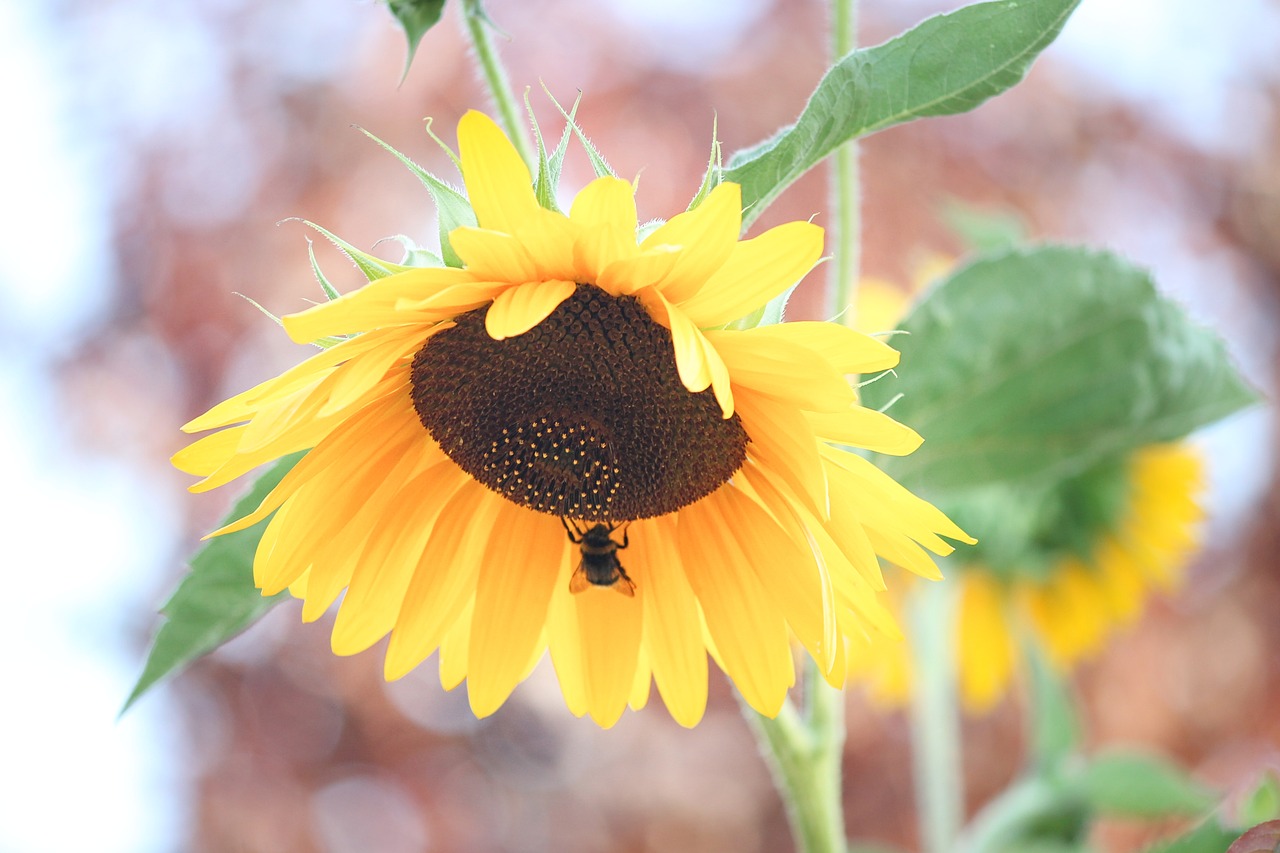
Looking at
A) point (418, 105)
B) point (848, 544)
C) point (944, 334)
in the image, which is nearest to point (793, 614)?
point (848, 544)

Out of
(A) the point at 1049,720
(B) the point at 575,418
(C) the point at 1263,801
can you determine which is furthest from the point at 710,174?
(A) the point at 1049,720

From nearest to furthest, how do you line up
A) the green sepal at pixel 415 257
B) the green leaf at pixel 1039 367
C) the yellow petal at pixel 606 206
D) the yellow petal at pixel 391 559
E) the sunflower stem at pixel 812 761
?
the yellow petal at pixel 606 206, the green sepal at pixel 415 257, the yellow petal at pixel 391 559, the sunflower stem at pixel 812 761, the green leaf at pixel 1039 367

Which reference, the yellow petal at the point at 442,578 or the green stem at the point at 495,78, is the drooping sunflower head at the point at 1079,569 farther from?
the green stem at the point at 495,78

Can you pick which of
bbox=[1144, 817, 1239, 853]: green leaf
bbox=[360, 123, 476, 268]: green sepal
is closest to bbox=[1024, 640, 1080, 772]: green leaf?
bbox=[1144, 817, 1239, 853]: green leaf

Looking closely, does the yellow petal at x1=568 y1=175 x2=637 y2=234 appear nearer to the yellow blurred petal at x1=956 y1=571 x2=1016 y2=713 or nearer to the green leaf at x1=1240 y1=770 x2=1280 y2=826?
the green leaf at x1=1240 y1=770 x2=1280 y2=826

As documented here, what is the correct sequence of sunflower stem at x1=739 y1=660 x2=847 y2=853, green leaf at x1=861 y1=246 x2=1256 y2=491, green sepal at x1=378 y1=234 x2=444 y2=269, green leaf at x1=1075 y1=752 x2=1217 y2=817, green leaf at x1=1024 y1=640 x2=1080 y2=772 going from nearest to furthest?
green sepal at x1=378 y1=234 x2=444 y2=269 < sunflower stem at x1=739 y1=660 x2=847 y2=853 < green leaf at x1=861 y1=246 x2=1256 y2=491 < green leaf at x1=1075 y1=752 x2=1217 y2=817 < green leaf at x1=1024 y1=640 x2=1080 y2=772

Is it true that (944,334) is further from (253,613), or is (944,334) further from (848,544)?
(253,613)

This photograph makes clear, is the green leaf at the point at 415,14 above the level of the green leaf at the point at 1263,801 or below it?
above

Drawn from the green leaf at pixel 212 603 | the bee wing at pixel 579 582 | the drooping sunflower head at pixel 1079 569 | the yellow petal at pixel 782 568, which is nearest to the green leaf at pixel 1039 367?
the yellow petal at pixel 782 568
